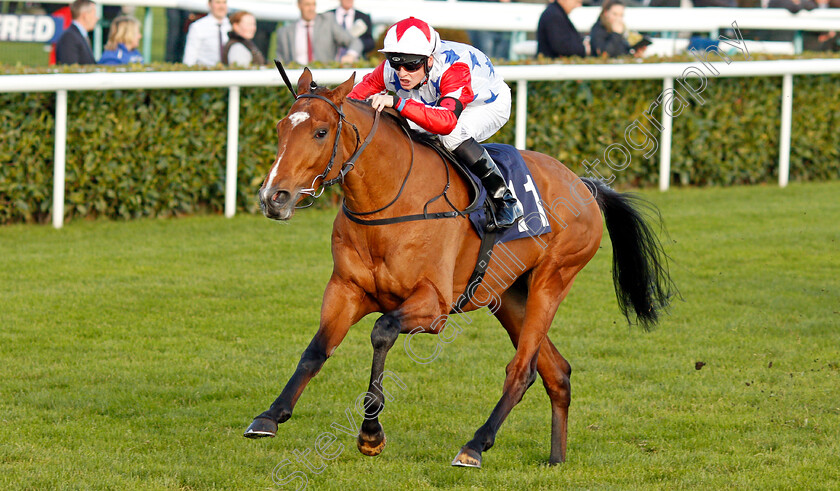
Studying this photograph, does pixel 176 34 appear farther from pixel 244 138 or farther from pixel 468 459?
pixel 468 459

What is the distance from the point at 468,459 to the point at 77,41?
7.13 meters

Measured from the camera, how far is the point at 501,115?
197 inches

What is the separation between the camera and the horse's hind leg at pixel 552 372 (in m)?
4.74

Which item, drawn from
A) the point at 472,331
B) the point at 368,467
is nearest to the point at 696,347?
the point at 472,331

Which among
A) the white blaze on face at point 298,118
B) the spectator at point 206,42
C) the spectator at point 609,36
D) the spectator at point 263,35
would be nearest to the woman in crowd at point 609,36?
the spectator at point 609,36

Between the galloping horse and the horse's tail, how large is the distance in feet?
1.26

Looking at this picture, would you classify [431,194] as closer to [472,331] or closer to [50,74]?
[472,331]

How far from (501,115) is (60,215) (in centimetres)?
506

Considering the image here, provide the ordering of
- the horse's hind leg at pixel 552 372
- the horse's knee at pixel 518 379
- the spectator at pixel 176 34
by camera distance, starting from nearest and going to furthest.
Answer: the horse's knee at pixel 518 379, the horse's hind leg at pixel 552 372, the spectator at pixel 176 34

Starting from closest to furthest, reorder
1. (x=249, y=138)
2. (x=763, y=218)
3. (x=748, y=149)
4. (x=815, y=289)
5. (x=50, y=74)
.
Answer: (x=815, y=289) → (x=50, y=74) → (x=249, y=138) → (x=763, y=218) → (x=748, y=149)

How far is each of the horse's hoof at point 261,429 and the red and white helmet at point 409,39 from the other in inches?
60.2

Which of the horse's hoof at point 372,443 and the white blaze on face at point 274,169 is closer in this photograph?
the white blaze on face at point 274,169

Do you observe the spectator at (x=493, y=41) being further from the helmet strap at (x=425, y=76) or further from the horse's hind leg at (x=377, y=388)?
the horse's hind leg at (x=377, y=388)

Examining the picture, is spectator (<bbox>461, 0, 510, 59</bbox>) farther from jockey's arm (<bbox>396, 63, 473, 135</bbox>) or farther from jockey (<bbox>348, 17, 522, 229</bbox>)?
jockey's arm (<bbox>396, 63, 473, 135</bbox>)
